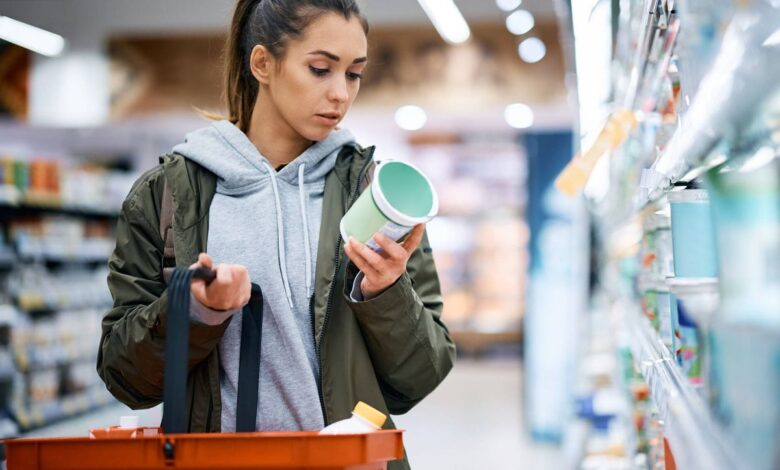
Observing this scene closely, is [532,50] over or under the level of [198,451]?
over

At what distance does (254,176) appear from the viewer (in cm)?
163

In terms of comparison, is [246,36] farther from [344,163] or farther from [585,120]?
[585,120]

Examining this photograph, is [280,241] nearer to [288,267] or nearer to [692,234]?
[288,267]

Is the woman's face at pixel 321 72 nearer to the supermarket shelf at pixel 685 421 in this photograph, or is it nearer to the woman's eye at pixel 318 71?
the woman's eye at pixel 318 71

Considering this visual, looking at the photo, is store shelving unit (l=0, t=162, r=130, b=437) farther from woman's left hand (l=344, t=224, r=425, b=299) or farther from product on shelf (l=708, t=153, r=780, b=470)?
product on shelf (l=708, t=153, r=780, b=470)

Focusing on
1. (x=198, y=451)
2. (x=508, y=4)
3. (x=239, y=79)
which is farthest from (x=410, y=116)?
(x=198, y=451)

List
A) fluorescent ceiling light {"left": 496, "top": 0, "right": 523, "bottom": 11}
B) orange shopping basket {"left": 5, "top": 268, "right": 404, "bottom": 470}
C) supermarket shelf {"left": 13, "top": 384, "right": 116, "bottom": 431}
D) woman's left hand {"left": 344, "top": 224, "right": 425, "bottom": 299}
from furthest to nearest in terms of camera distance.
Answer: fluorescent ceiling light {"left": 496, "top": 0, "right": 523, "bottom": 11} < supermarket shelf {"left": 13, "top": 384, "right": 116, "bottom": 431} < woman's left hand {"left": 344, "top": 224, "right": 425, "bottom": 299} < orange shopping basket {"left": 5, "top": 268, "right": 404, "bottom": 470}

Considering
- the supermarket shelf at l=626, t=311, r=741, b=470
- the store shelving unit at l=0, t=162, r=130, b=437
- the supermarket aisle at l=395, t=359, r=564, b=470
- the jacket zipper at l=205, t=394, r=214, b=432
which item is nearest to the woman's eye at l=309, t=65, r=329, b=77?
the jacket zipper at l=205, t=394, r=214, b=432

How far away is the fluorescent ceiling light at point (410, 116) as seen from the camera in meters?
10.1

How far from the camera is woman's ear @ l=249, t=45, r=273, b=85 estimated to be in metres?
1.68

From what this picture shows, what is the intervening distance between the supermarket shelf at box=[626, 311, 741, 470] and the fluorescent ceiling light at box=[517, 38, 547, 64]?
26.6 feet

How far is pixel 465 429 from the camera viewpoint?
7.30 meters

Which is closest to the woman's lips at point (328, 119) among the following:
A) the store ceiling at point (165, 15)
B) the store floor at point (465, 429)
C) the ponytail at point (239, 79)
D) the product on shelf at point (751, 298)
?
the ponytail at point (239, 79)

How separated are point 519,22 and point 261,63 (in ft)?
26.8
